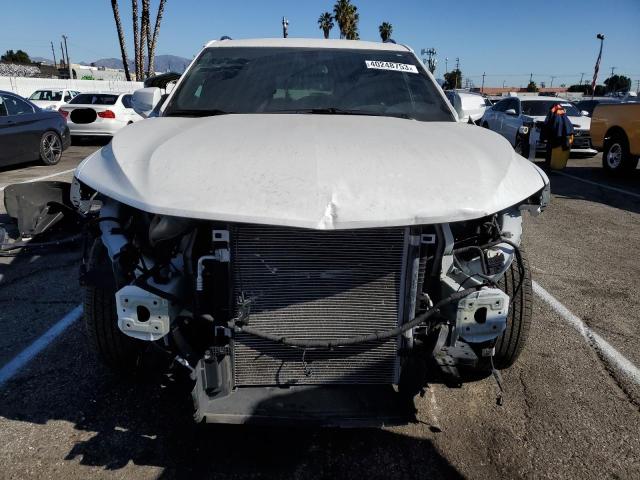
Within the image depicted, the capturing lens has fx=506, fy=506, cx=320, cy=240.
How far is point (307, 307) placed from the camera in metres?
2.29

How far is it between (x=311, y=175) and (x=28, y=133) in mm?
9852

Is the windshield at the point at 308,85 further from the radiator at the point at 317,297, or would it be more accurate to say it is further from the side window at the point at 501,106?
the side window at the point at 501,106

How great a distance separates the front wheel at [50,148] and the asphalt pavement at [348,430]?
24.8ft

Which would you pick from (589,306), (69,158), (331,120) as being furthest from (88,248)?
(69,158)

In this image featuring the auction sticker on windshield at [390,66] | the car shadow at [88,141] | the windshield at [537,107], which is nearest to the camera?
the auction sticker on windshield at [390,66]

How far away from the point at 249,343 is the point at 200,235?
1.83 feet

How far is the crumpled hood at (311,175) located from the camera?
196 centimetres

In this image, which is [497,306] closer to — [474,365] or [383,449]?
[474,365]

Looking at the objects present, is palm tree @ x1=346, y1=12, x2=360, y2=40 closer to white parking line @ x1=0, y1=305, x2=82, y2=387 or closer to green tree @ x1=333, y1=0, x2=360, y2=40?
green tree @ x1=333, y1=0, x2=360, y2=40

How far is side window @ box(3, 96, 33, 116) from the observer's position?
9516mm

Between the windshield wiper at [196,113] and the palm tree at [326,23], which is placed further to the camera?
the palm tree at [326,23]

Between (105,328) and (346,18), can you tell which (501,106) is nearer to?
(105,328)

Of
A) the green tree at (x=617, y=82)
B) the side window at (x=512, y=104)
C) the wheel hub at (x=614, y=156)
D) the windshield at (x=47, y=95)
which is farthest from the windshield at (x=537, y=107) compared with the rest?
the green tree at (x=617, y=82)

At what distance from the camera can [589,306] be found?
4.22 metres
